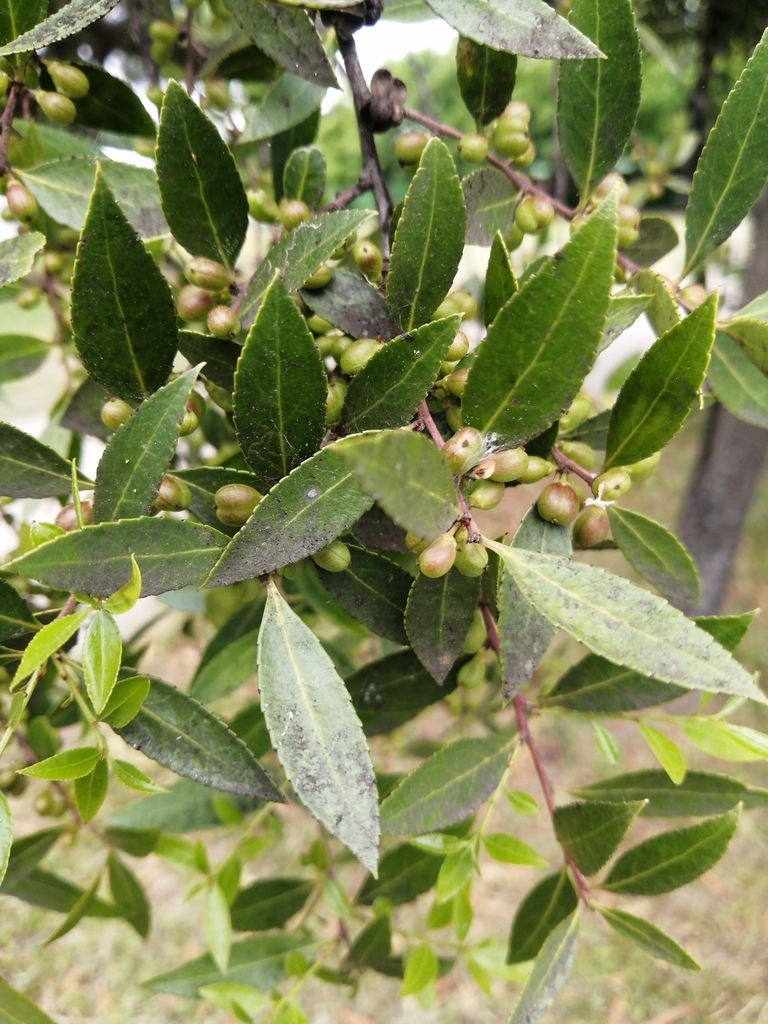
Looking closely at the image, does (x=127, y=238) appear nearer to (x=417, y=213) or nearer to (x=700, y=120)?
(x=417, y=213)

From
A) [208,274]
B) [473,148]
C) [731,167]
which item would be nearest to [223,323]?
[208,274]

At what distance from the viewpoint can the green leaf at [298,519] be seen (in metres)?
0.38

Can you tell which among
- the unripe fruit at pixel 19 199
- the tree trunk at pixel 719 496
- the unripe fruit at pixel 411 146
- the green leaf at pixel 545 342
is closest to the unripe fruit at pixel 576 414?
the green leaf at pixel 545 342

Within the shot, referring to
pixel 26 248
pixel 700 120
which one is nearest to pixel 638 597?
pixel 26 248

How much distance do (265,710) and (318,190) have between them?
0.40 meters

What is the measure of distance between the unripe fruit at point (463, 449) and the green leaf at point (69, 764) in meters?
0.28

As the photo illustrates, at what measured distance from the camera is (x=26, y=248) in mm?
477

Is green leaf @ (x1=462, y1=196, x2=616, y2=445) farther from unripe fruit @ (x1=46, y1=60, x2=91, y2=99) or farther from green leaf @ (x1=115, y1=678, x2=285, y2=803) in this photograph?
unripe fruit @ (x1=46, y1=60, x2=91, y2=99)

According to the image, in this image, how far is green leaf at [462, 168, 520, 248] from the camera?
21.6 inches

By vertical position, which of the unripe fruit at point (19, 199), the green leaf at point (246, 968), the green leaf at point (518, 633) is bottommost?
the green leaf at point (246, 968)

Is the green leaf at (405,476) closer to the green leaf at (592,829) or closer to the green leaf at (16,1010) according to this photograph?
the green leaf at (592,829)

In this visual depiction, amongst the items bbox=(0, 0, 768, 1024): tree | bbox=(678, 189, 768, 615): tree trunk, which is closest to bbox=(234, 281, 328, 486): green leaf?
bbox=(0, 0, 768, 1024): tree

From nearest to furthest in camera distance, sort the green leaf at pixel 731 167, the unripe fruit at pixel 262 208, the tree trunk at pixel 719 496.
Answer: the green leaf at pixel 731 167 < the unripe fruit at pixel 262 208 < the tree trunk at pixel 719 496

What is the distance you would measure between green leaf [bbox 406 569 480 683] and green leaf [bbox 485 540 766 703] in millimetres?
76
